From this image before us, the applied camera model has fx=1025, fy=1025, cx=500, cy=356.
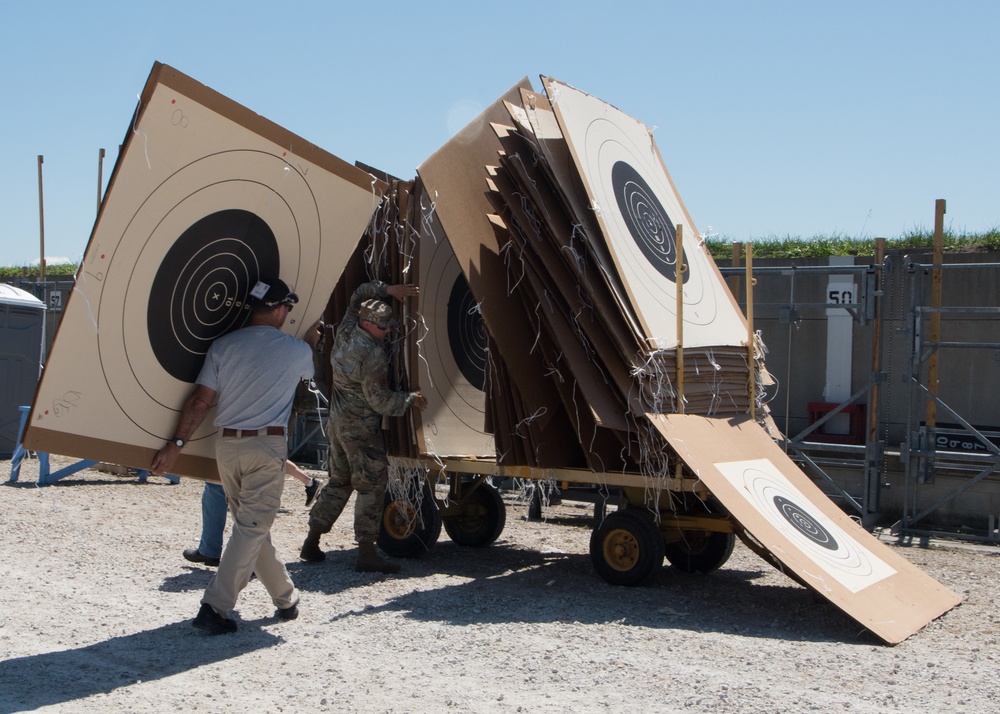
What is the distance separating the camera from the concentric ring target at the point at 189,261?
4555 mm

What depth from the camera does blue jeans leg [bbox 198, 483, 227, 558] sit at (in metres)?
6.62

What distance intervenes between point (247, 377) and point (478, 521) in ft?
10.7

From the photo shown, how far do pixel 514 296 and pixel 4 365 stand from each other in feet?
29.5

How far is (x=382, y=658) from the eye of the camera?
15.5ft

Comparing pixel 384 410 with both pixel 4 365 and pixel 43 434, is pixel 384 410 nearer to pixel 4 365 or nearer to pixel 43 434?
pixel 43 434

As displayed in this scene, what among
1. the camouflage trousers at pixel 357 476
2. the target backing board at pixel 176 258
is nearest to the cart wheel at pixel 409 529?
the camouflage trousers at pixel 357 476

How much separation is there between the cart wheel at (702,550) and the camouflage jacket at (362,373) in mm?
2061

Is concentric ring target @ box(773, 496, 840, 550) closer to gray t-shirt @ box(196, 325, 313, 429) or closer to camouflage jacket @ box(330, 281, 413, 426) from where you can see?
camouflage jacket @ box(330, 281, 413, 426)

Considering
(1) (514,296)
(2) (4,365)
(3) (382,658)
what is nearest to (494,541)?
(1) (514,296)

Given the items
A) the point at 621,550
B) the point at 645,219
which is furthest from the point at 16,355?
the point at 621,550

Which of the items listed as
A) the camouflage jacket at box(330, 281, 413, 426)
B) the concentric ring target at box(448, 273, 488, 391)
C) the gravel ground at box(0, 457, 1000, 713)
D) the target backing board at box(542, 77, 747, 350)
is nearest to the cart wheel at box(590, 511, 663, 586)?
the gravel ground at box(0, 457, 1000, 713)

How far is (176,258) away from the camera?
4.77 m

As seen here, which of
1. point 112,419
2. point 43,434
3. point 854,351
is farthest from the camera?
point 854,351

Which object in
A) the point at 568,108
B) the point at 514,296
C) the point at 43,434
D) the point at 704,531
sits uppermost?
the point at 568,108
